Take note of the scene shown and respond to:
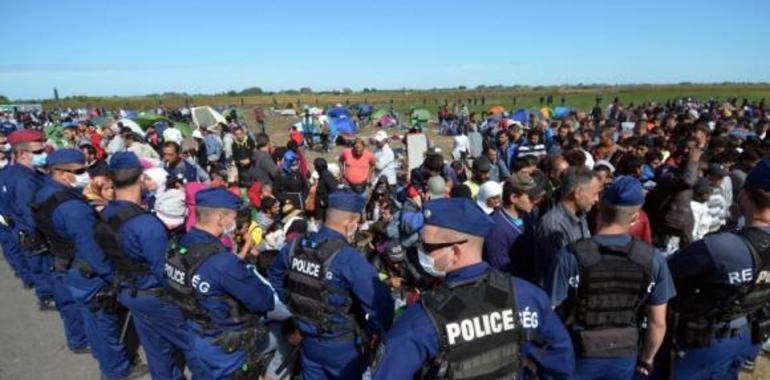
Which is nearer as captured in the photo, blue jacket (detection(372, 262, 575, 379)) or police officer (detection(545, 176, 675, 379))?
blue jacket (detection(372, 262, 575, 379))

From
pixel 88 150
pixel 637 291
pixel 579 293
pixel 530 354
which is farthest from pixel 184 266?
pixel 88 150

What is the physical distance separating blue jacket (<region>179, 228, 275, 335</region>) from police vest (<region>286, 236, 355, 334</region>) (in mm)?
282

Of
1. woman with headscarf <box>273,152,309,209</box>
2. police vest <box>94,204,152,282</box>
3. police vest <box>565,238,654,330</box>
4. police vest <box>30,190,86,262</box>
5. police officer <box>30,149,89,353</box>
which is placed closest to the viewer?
police vest <box>565,238,654,330</box>

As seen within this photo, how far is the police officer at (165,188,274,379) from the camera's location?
11.3 feet

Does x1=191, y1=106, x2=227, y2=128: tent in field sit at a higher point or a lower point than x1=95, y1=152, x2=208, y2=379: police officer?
higher

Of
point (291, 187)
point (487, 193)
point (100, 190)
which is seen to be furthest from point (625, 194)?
point (291, 187)

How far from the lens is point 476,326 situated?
82.7 inches

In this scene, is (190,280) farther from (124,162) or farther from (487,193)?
(487,193)

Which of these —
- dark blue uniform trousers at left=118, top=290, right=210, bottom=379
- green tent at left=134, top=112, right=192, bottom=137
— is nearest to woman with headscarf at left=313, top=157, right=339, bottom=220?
dark blue uniform trousers at left=118, top=290, right=210, bottom=379

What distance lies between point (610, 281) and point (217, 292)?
2.64 meters

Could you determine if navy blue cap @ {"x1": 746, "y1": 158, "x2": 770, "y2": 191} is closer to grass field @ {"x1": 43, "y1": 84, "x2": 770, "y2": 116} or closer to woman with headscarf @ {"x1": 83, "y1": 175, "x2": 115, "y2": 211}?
woman with headscarf @ {"x1": 83, "y1": 175, "x2": 115, "y2": 211}

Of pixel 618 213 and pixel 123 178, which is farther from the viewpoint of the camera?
pixel 123 178

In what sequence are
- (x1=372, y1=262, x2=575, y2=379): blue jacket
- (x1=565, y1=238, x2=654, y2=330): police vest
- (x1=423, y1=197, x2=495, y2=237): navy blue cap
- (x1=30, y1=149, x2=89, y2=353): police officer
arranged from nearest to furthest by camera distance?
(x1=372, y1=262, x2=575, y2=379): blue jacket < (x1=423, y1=197, x2=495, y2=237): navy blue cap < (x1=565, y1=238, x2=654, y2=330): police vest < (x1=30, y1=149, x2=89, y2=353): police officer

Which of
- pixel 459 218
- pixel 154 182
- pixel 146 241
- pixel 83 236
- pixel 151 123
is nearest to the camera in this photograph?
pixel 459 218
